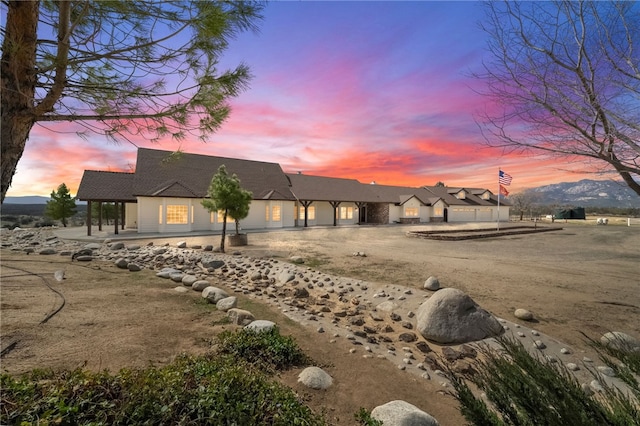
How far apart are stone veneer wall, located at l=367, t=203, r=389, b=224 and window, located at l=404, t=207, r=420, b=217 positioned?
2973 millimetres

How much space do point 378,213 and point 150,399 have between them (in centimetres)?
3479

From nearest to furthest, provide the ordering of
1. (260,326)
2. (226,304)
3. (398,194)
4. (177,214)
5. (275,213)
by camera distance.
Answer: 1. (260,326)
2. (226,304)
3. (177,214)
4. (275,213)
5. (398,194)

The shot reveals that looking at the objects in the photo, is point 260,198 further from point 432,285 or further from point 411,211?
point 411,211

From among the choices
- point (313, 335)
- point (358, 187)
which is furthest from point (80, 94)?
point (358, 187)

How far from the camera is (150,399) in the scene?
8.01 feet

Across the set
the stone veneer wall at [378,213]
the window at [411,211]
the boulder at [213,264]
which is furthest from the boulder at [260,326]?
the window at [411,211]

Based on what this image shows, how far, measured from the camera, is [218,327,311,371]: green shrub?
414 centimetres

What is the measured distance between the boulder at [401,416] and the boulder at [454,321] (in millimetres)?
2616

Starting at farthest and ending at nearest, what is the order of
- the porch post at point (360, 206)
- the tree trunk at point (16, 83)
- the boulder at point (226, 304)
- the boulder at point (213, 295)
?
the porch post at point (360, 206), the boulder at point (213, 295), the boulder at point (226, 304), the tree trunk at point (16, 83)

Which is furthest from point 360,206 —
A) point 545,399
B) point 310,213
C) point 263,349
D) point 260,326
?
point 545,399

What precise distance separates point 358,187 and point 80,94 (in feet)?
109

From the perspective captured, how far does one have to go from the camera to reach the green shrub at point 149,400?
2.17 m

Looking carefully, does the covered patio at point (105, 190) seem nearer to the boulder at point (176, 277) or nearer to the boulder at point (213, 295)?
the boulder at point (176, 277)

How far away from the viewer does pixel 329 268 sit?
1024cm
